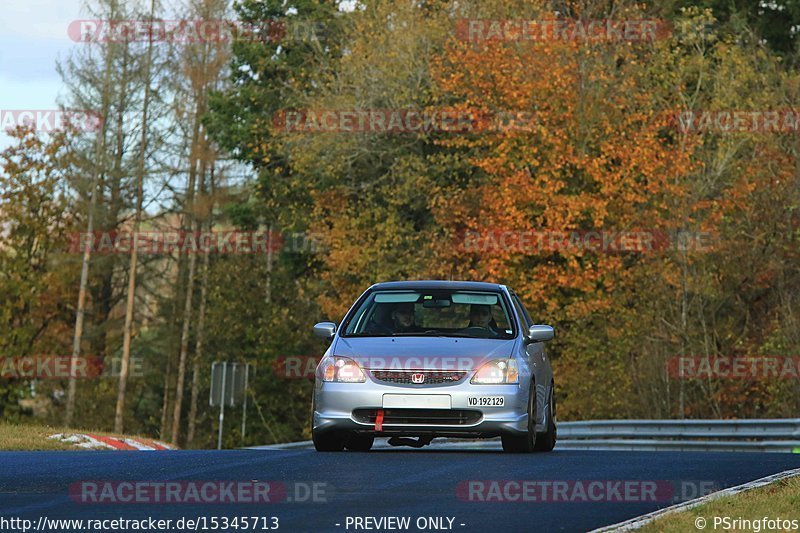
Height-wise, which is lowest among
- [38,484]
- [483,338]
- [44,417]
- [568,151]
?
[44,417]

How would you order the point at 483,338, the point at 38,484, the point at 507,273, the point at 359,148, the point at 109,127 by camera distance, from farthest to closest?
the point at 109,127 → the point at 359,148 → the point at 507,273 → the point at 483,338 → the point at 38,484

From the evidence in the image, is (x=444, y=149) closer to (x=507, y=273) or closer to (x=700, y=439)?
(x=507, y=273)

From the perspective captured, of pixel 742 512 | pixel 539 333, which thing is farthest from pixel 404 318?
pixel 742 512

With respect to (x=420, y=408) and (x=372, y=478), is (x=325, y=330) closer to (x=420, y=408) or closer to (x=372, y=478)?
(x=420, y=408)

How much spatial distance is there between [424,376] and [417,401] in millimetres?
242

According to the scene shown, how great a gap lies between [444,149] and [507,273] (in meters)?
6.54

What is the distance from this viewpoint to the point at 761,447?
2430 cm

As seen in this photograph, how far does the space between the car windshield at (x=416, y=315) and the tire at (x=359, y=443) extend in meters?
1.27

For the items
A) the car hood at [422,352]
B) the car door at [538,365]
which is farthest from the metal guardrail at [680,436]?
the car hood at [422,352]

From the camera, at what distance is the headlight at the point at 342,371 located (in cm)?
1448

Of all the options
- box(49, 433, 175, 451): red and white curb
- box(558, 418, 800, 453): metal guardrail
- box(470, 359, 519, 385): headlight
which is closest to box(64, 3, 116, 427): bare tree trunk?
box(558, 418, 800, 453): metal guardrail

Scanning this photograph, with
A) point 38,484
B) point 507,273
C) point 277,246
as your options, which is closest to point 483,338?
point 38,484

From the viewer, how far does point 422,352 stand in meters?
14.4

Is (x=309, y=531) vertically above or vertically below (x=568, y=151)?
below
